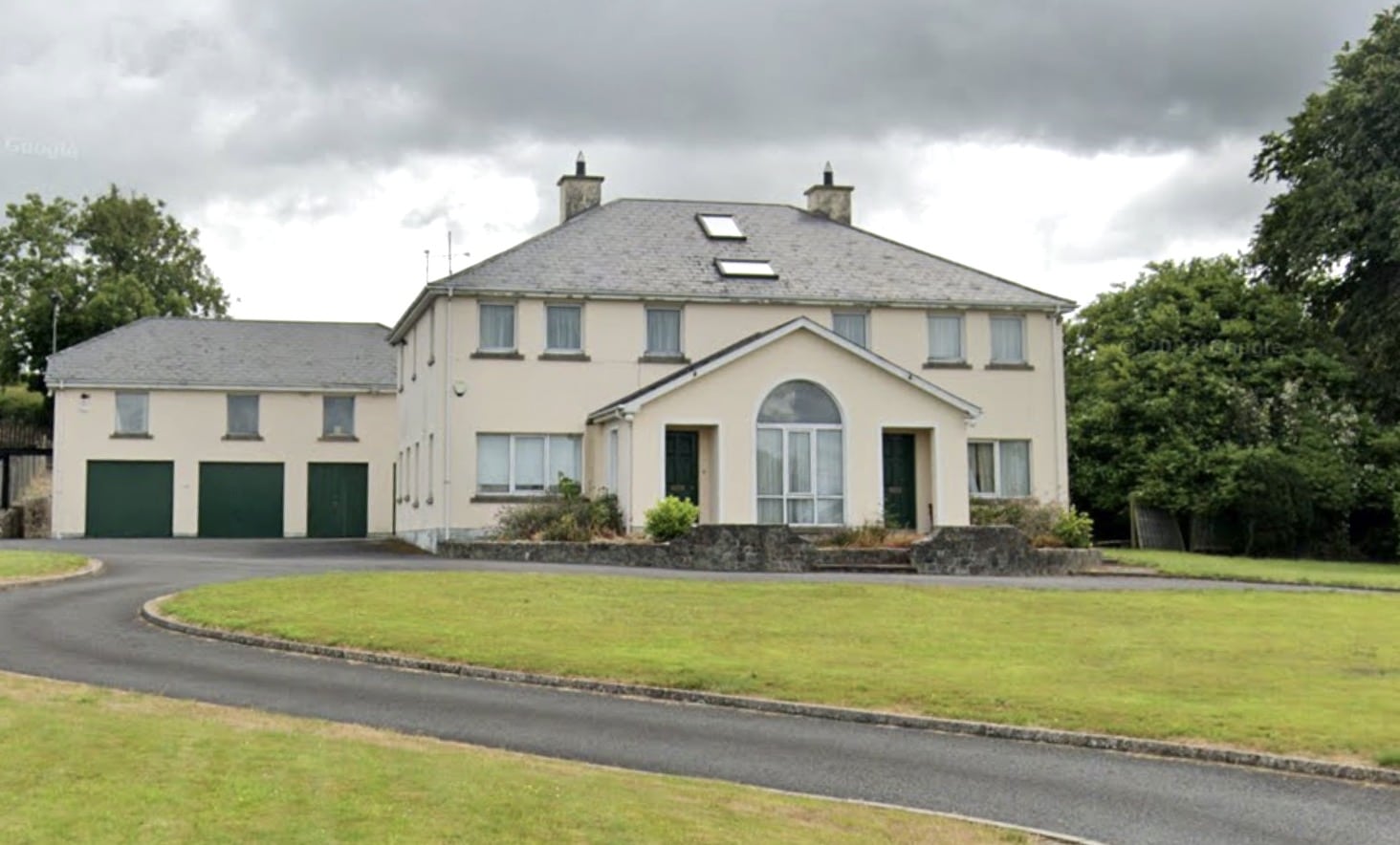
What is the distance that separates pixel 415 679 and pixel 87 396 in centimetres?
3556

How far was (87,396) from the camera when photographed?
46969mm

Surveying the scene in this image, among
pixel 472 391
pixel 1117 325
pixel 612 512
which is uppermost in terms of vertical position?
pixel 1117 325

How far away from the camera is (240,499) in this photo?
48.0 metres

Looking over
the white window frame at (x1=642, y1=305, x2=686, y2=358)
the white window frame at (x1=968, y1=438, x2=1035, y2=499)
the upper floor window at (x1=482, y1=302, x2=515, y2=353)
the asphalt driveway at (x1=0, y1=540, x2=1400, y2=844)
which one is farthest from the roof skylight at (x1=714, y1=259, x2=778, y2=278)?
the asphalt driveway at (x1=0, y1=540, x2=1400, y2=844)

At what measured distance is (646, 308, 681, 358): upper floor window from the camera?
118 ft

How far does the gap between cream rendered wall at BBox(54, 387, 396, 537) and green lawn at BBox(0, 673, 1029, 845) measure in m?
37.2

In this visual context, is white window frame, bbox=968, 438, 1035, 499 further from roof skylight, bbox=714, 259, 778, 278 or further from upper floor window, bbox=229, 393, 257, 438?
upper floor window, bbox=229, 393, 257, 438

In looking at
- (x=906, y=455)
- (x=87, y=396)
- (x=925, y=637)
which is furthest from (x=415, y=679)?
(x=87, y=396)

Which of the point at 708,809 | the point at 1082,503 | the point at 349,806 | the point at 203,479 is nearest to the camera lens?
the point at 349,806

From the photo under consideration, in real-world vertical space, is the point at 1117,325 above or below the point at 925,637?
above

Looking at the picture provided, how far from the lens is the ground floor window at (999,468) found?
37.5 metres

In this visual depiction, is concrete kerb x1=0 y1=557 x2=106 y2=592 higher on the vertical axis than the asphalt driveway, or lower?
higher

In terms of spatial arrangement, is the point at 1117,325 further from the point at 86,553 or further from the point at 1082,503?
the point at 86,553

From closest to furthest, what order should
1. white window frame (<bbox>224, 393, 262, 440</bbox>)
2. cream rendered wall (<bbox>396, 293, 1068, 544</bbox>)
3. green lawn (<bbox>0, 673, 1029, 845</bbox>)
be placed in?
green lawn (<bbox>0, 673, 1029, 845</bbox>), cream rendered wall (<bbox>396, 293, 1068, 544</bbox>), white window frame (<bbox>224, 393, 262, 440</bbox>)
